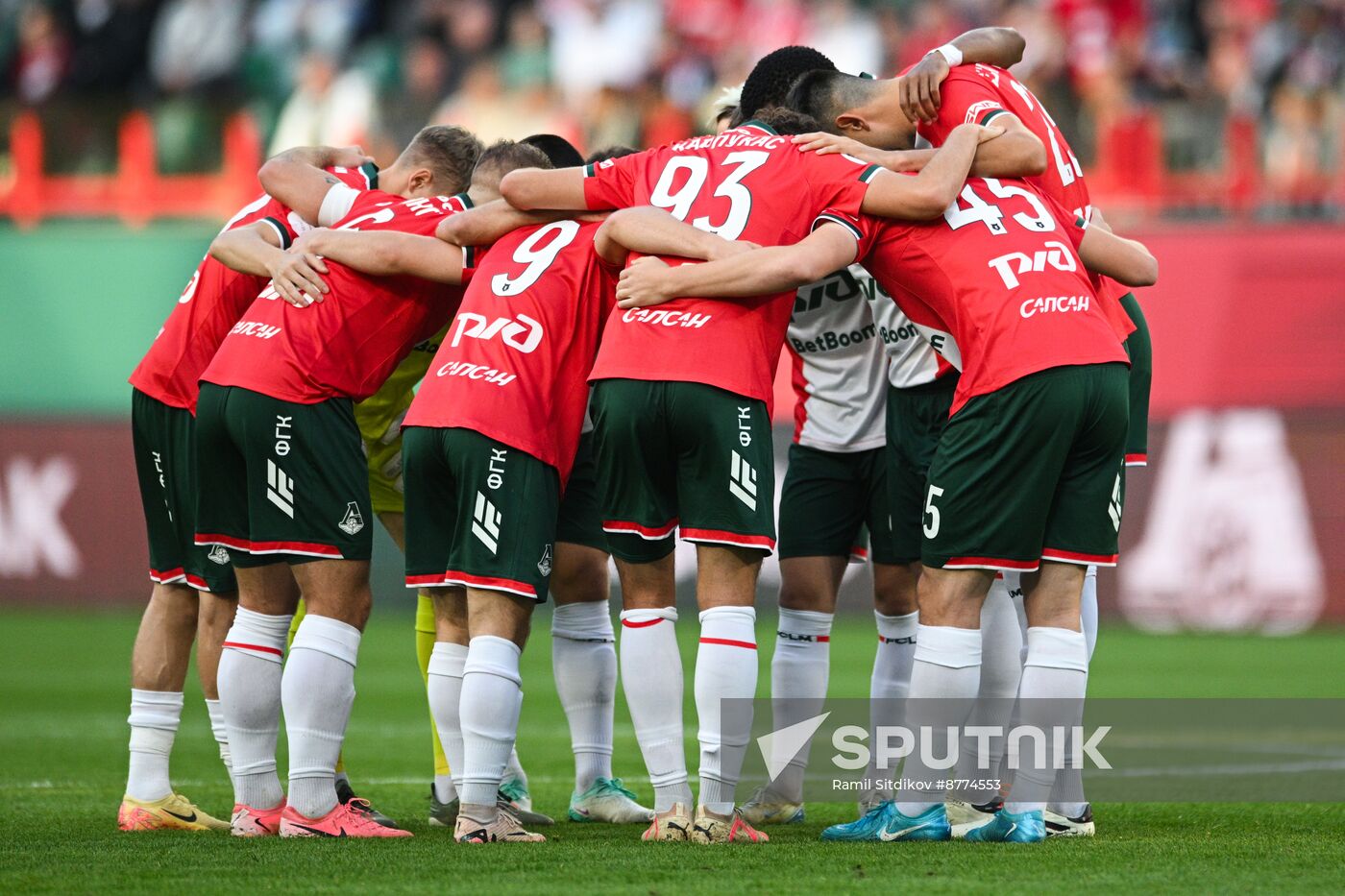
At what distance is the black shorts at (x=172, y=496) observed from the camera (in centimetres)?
635

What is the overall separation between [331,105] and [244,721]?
464 inches

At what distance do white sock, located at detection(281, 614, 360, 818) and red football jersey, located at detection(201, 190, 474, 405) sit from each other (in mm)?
817

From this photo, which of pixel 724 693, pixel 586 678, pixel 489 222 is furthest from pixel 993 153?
pixel 586 678

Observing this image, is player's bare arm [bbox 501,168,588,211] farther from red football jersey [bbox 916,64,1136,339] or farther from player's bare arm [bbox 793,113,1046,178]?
red football jersey [bbox 916,64,1136,339]

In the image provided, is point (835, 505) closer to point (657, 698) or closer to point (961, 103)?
point (657, 698)

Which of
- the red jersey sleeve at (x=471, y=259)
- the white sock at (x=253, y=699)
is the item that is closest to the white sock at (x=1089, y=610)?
the red jersey sleeve at (x=471, y=259)

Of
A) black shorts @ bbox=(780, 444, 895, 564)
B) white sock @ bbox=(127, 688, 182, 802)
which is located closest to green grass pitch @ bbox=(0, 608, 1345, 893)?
white sock @ bbox=(127, 688, 182, 802)

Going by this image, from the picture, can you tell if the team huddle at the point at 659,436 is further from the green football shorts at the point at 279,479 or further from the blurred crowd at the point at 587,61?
the blurred crowd at the point at 587,61

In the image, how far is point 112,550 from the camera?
1587cm

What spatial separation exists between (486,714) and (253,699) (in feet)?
3.12

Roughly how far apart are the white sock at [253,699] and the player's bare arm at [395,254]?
1266 mm

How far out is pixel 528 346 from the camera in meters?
5.63

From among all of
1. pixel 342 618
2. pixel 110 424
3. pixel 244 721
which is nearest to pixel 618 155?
pixel 342 618

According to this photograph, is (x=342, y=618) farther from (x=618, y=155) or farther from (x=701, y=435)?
(x=618, y=155)
